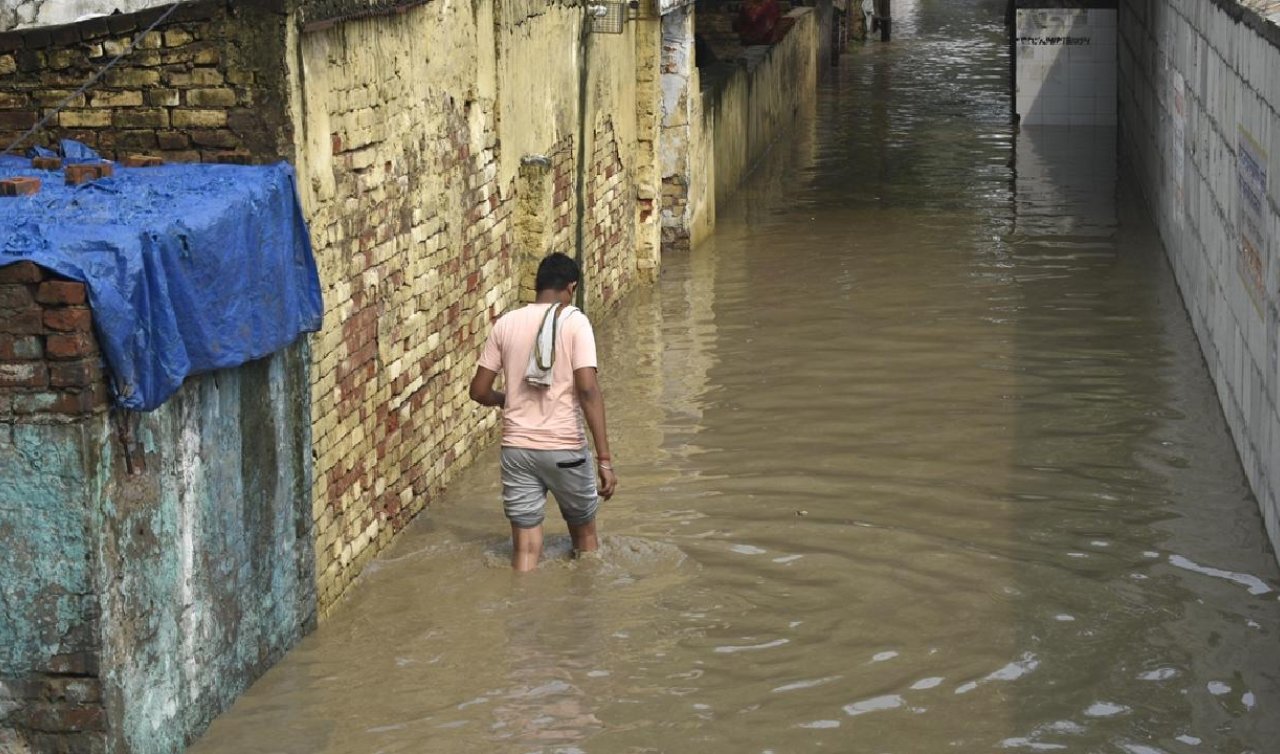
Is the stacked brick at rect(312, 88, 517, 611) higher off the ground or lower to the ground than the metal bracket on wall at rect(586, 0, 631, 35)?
lower

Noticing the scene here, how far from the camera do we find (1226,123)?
470 inches

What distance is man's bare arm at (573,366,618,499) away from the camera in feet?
27.8

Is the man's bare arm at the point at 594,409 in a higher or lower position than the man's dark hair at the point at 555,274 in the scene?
lower

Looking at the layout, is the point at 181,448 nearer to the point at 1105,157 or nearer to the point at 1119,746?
the point at 1119,746

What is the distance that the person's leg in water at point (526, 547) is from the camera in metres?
8.93

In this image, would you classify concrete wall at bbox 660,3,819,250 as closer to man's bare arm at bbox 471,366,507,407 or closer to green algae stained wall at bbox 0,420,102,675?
man's bare arm at bbox 471,366,507,407

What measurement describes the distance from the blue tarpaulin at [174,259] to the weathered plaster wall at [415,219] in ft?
1.52

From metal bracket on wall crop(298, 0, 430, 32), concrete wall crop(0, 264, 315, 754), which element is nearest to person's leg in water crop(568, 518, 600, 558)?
concrete wall crop(0, 264, 315, 754)

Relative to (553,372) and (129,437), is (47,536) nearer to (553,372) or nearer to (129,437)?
(129,437)

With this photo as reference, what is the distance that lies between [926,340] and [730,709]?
21.7ft

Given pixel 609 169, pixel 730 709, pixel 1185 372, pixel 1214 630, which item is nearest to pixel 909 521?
pixel 1214 630

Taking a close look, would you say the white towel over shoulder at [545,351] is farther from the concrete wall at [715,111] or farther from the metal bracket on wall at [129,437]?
the concrete wall at [715,111]

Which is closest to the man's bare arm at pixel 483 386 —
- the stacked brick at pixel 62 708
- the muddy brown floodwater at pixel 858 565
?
the muddy brown floodwater at pixel 858 565

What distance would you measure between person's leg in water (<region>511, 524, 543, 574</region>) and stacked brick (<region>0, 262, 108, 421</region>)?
9.26 feet
